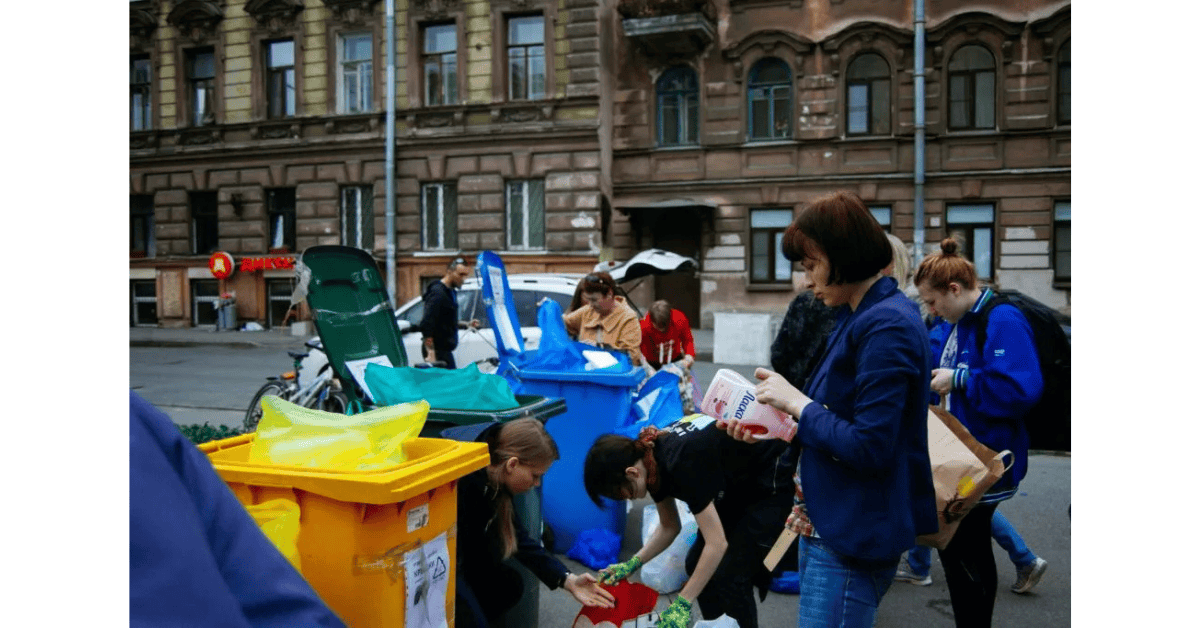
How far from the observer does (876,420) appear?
6.76 ft

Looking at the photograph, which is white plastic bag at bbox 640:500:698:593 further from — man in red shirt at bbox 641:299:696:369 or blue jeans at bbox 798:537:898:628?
man in red shirt at bbox 641:299:696:369

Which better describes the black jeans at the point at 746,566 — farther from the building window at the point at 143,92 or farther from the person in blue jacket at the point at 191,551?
the building window at the point at 143,92

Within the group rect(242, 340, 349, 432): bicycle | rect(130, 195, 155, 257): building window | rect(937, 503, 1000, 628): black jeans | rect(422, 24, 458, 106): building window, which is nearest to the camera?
rect(937, 503, 1000, 628): black jeans

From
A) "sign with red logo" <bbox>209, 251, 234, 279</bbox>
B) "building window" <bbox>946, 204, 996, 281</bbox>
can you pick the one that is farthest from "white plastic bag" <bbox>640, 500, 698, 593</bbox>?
"sign with red logo" <bbox>209, 251, 234, 279</bbox>

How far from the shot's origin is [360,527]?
90.4 inches

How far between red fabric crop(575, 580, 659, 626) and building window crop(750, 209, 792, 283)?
17886 mm

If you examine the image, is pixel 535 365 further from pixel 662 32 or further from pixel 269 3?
pixel 269 3

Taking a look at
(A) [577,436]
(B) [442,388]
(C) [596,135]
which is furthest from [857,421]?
(C) [596,135]

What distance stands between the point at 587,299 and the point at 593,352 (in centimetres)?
167

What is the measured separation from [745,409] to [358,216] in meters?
20.6

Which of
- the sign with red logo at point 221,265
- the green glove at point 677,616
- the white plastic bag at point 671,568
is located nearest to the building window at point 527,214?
the sign with red logo at point 221,265

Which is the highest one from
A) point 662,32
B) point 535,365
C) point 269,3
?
point 269,3

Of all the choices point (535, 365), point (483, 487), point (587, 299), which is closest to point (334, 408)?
point (587, 299)

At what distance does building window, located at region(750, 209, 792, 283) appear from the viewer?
20.4m
